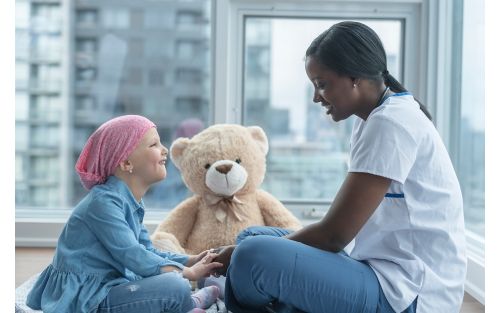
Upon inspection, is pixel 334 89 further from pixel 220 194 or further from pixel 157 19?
pixel 157 19

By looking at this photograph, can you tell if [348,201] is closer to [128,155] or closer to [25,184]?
[128,155]

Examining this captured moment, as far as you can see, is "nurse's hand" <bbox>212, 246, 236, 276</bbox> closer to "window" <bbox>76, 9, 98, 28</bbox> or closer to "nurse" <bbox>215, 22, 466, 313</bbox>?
"nurse" <bbox>215, 22, 466, 313</bbox>

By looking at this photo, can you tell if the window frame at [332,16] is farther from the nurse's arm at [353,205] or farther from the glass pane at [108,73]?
the nurse's arm at [353,205]

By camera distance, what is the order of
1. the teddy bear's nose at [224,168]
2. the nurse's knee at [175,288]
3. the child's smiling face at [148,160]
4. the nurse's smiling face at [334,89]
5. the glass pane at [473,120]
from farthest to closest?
the glass pane at [473,120], the teddy bear's nose at [224,168], the child's smiling face at [148,160], the nurse's knee at [175,288], the nurse's smiling face at [334,89]

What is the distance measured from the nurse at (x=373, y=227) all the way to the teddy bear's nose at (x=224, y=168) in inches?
28.8

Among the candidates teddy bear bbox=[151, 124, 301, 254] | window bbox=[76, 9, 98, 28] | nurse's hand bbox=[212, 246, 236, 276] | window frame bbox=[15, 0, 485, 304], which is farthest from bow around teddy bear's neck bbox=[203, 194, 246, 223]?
window bbox=[76, 9, 98, 28]

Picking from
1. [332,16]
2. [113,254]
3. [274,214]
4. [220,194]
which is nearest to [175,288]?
[113,254]

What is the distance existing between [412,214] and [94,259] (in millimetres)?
770

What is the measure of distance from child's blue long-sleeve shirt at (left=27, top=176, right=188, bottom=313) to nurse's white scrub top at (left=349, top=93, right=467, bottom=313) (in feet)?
1.78

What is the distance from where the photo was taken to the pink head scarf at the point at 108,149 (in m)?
1.73

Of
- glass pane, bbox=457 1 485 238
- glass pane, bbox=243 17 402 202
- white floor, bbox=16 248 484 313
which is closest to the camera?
white floor, bbox=16 248 484 313

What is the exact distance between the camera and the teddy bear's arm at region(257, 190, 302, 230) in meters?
2.42

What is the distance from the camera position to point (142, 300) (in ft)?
5.31

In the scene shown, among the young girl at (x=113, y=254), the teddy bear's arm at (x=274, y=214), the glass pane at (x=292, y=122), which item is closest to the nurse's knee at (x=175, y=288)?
the young girl at (x=113, y=254)
